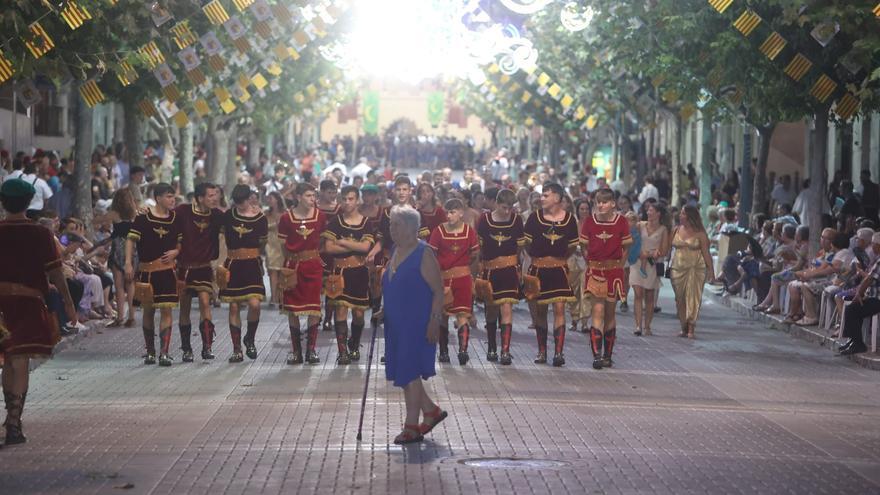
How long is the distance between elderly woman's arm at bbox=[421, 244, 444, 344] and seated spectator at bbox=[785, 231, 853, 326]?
10.2 meters

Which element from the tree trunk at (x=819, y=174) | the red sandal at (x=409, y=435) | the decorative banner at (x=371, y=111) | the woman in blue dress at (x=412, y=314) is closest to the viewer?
the red sandal at (x=409, y=435)

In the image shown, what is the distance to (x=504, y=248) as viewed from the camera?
60.5 feet

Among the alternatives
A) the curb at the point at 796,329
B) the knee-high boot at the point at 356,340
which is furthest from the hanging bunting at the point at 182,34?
the curb at the point at 796,329

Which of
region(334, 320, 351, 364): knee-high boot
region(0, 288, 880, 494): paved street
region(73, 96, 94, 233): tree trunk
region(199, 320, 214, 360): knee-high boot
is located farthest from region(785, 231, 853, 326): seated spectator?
region(73, 96, 94, 233): tree trunk

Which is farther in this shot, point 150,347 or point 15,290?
point 150,347

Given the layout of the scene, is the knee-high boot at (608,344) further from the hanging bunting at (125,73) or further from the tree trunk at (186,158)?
the tree trunk at (186,158)

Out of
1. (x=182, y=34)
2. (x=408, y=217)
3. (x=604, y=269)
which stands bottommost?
(x=604, y=269)

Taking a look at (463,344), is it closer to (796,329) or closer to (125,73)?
(796,329)

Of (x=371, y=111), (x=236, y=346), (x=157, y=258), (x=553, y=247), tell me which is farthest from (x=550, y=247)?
(x=371, y=111)

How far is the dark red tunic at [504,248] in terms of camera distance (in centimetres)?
1838

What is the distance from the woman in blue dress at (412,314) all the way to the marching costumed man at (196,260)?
19.0 ft

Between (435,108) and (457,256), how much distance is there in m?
127

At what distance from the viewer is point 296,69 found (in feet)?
165

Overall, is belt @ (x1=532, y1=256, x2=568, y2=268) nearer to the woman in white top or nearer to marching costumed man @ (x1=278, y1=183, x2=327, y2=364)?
marching costumed man @ (x1=278, y1=183, x2=327, y2=364)
